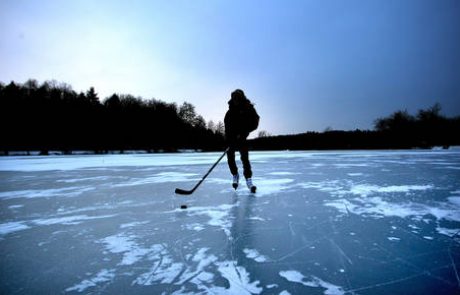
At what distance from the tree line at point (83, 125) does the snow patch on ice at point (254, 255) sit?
139 feet

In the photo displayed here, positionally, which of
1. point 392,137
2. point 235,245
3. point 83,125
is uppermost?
A: point 83,125

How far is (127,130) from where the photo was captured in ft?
171

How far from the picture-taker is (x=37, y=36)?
36094 millimetres

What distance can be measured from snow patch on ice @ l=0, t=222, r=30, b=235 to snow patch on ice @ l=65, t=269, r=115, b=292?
1502 millimetres

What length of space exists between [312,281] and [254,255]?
48 centimetres

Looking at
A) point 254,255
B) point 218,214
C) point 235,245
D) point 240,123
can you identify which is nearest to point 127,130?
point 240,123

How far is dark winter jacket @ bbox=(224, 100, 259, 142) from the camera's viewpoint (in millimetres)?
4820

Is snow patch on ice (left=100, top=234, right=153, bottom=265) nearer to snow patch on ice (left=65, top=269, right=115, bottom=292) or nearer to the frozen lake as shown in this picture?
the frozen lake

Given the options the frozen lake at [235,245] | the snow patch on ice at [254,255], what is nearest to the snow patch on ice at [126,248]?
the frozen lake at [235,245]

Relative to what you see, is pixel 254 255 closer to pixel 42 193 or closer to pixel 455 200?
pixel 455 200

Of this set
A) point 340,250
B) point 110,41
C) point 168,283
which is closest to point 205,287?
point 168,283

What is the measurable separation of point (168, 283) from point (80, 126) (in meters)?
52.3

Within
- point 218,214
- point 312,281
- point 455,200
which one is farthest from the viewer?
point 455,200

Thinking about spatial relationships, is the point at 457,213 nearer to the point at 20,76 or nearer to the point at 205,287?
the point at 205,287
